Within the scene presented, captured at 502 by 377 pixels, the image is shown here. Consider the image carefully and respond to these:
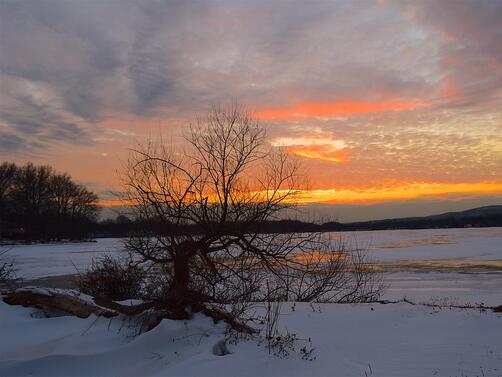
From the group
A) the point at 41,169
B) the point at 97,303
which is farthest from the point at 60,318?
the point at 41,169

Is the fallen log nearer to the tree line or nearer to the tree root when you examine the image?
the tree root

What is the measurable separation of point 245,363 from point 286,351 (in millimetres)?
813

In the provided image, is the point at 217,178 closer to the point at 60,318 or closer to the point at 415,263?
the point at 60,318

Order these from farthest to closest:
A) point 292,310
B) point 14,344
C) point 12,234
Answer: point 12,234, point 292,310, point 14,344

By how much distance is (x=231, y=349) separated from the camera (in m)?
6.75

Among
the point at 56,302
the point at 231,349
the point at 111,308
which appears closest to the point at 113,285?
the point at 56,302

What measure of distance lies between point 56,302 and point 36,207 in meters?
78.0

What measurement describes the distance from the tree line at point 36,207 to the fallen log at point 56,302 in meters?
70.1

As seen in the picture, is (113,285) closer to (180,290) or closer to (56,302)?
(56,302)

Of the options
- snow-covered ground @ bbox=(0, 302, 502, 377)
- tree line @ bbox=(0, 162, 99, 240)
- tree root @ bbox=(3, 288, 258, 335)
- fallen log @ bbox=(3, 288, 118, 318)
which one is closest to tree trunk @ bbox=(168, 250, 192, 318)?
tree root @ bbox=(3, 288, 258, 335)

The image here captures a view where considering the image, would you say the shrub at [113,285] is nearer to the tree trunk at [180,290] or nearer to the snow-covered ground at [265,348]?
the snow-covered ground at [265,348]

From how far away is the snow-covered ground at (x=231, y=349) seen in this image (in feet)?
20.5

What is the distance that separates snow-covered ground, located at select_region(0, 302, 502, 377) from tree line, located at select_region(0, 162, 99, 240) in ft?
238

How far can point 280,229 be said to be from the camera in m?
11.8
